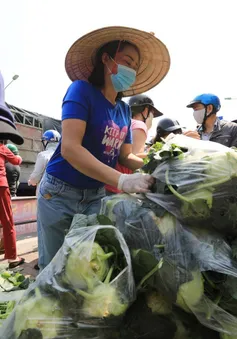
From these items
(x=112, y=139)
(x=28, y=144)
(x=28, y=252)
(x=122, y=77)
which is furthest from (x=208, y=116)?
(x=28, y=144)

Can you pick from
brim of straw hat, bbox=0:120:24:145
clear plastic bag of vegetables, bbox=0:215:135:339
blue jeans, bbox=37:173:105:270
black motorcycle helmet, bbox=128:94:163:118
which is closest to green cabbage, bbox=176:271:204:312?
clear plastic bag of vegetables, bbox=0:215:135:339

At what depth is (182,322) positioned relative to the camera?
3.27 ft

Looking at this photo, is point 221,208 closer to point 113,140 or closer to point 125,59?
point 113,140

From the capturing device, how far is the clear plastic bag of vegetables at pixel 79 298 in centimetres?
88

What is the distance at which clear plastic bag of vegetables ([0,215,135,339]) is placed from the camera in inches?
34.8

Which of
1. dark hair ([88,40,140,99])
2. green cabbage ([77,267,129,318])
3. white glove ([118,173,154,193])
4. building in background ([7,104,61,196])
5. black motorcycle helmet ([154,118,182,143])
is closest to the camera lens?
green cabbage ([77,267,129,318])

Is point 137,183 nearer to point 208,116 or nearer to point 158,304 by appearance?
point 158,304

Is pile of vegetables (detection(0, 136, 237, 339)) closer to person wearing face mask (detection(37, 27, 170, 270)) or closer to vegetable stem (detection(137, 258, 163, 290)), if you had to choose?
vegetable stem (detection(137, 258, 163, 290))

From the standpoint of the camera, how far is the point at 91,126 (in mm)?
1822

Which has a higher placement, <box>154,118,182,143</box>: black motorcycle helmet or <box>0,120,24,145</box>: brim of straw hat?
<box>0,120,24,145</box>: brim of straw hat

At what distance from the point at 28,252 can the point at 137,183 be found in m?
4.48

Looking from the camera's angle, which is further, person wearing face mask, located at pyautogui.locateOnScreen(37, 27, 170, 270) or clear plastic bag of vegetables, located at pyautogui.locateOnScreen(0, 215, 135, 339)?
person wearing face mask, located at pyautogui.locateOnScreen(37, 27, 170, 270)

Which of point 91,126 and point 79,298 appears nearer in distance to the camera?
point 79,298

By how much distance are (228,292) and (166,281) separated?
0.55 feet
